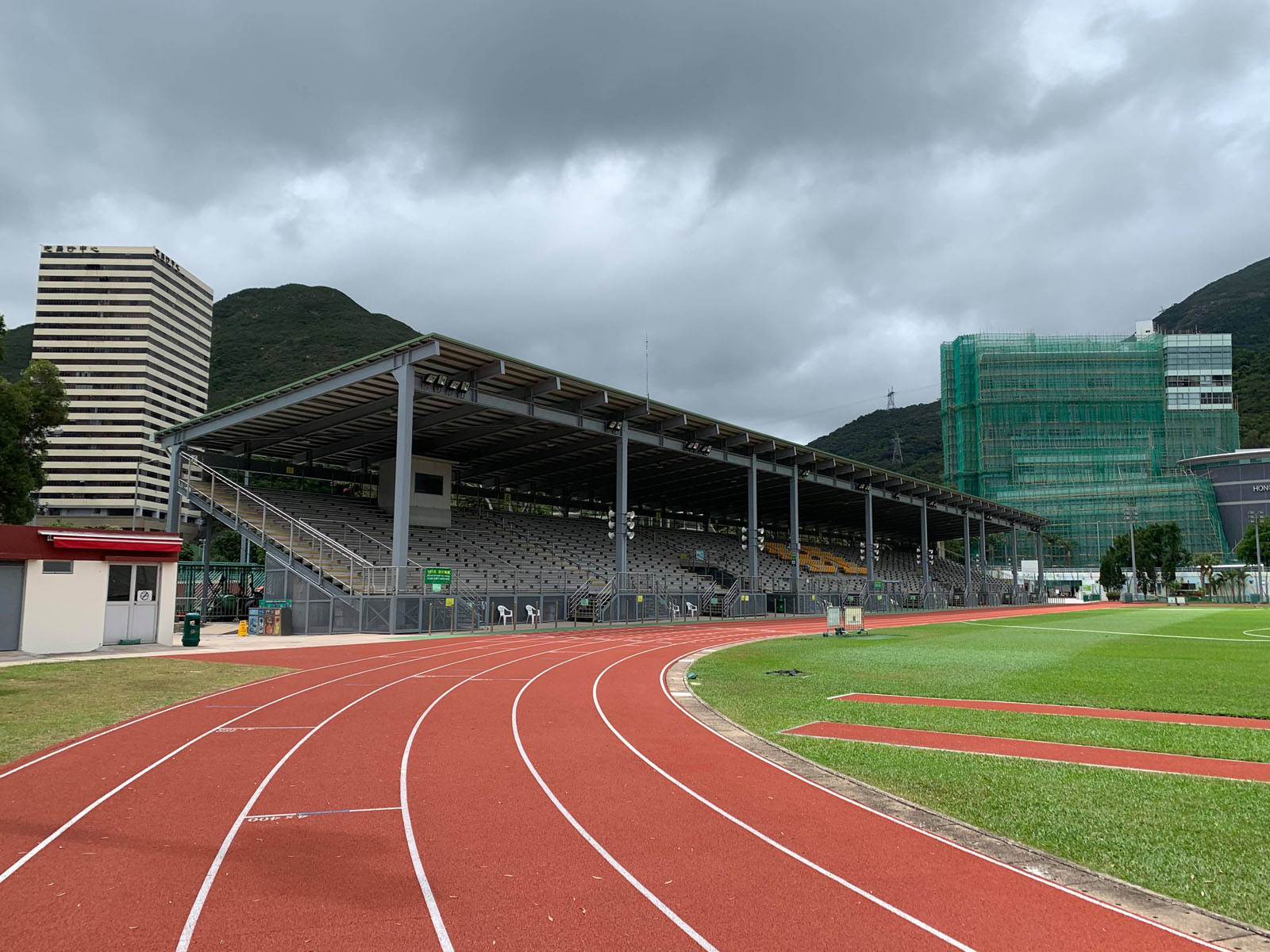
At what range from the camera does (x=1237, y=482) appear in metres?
110

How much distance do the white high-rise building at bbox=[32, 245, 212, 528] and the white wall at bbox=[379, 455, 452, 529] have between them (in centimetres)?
11733

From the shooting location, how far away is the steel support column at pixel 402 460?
30.3 metres

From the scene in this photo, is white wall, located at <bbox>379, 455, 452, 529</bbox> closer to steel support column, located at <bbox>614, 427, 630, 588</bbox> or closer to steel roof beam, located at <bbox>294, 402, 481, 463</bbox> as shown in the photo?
steel roof beam, located at <bbox>294, 402, 481, 463</bbox>

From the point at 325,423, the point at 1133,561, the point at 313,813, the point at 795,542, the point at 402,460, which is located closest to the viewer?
the point at 313,813

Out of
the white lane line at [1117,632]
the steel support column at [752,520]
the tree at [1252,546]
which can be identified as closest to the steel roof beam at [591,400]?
the steel support column at [752,520]

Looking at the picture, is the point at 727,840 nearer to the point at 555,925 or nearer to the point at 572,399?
the point at 555,925

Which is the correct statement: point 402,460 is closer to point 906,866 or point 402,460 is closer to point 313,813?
point 313,813

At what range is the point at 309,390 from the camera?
32875mm

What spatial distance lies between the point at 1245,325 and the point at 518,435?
187m

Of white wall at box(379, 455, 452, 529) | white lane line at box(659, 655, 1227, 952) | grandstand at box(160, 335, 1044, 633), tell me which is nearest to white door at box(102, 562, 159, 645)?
grandstand at box(160, 335, 1044, 633)

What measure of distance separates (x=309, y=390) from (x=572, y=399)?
11.5m

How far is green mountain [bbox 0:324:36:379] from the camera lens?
468ft

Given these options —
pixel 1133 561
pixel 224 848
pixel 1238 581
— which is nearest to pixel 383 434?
pixel 224 848

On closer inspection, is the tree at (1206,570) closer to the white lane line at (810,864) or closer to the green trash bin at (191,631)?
the green trash bin at (191,631)
